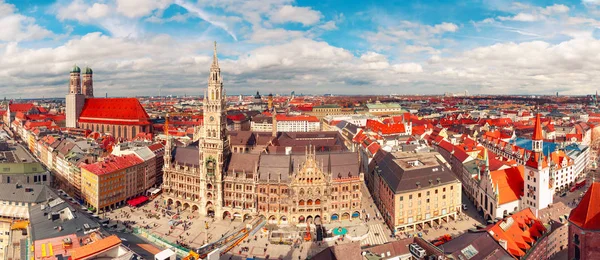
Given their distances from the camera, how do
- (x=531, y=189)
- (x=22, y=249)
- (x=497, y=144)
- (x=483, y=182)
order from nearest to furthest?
(x=22, y=249), (x=531, y=189), (x=483, y=182), (x=497, y=144)


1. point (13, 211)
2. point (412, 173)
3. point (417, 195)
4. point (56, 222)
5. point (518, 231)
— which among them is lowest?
point (13, 211)

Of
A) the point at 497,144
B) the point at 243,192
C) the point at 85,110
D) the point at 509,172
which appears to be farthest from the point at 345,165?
the point at 85,110

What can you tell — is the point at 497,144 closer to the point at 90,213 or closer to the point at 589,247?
the point at 589,247

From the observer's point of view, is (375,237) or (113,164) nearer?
(375,237)

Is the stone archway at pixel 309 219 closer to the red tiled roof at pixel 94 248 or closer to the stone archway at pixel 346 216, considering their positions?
the stone archway at pixel 346 216

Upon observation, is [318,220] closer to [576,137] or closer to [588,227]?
[588,227]

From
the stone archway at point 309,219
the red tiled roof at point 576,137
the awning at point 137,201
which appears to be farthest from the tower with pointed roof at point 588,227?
the red tiled roof at point 576,137

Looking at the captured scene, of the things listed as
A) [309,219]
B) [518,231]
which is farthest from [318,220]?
[518,231]
